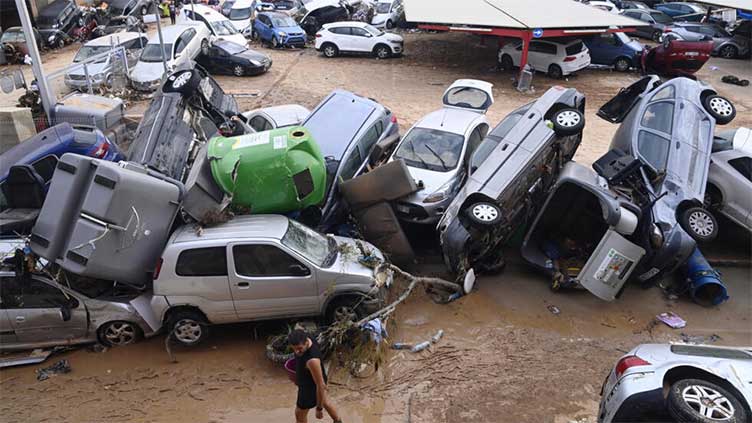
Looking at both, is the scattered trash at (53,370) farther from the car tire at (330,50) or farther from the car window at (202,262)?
the car tire at (330,50)

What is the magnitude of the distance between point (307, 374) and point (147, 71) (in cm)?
1433

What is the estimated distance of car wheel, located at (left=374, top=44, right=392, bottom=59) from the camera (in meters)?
21.3

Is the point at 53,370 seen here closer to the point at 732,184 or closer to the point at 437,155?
the point at 437,155

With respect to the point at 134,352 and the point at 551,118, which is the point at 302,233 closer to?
the point at 134,352

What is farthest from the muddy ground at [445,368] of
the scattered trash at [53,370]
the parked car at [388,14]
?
the parked car at [388,14]

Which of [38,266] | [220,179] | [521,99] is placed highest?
[220,179]

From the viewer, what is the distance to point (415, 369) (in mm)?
6172

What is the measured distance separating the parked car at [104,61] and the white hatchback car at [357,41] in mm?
6881

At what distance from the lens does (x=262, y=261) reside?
631 centimetres

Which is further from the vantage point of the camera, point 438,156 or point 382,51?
→ point 382,51

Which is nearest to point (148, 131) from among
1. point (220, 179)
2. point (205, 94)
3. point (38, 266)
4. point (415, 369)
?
point (205, 94)

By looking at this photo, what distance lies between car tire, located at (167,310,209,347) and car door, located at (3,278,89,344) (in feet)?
3.47

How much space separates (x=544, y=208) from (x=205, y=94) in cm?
628

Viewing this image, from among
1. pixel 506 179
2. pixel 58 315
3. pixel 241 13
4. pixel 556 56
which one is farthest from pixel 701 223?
pixel 241 13
